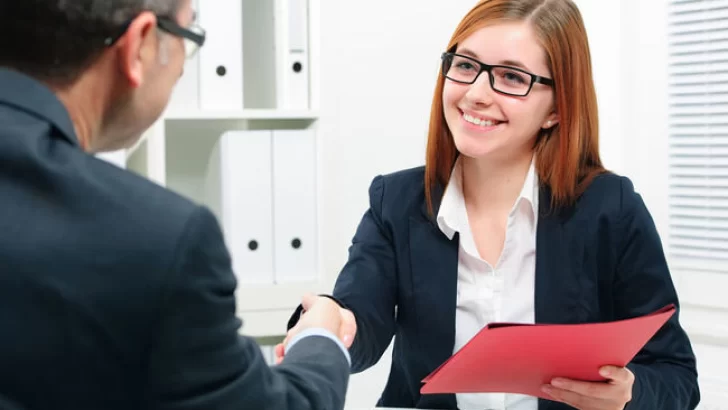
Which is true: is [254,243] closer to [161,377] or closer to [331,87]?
[331,87]

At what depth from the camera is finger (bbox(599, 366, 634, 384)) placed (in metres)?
1.30

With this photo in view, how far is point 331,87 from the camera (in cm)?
267

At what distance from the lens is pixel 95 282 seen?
70 centimetres

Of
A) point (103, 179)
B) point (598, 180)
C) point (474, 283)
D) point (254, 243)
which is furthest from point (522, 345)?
point (254, 243)

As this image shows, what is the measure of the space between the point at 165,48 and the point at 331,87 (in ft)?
5.95

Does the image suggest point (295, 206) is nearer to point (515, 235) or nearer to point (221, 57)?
point (221, 57)

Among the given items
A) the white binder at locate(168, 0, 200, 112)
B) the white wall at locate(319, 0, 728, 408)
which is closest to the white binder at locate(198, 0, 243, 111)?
the white binder at locate(168, 0, 200, 112)

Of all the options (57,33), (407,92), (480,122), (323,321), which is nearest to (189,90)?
(407,92)

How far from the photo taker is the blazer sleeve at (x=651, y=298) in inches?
60.4

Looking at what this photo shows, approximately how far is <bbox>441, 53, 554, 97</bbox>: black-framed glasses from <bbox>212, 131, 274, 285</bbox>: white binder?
29.5 inches

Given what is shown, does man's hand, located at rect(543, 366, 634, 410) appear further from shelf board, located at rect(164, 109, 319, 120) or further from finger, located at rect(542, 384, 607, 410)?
shelf board, located at rect(164, 109, 319, 120)

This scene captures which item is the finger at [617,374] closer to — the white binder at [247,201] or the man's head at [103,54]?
the man's head at [103,54]

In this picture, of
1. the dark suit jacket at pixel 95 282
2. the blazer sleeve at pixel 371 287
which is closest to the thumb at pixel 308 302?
the blazer sleeve at pixel 371 287

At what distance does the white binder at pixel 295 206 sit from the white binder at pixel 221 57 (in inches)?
6.5
